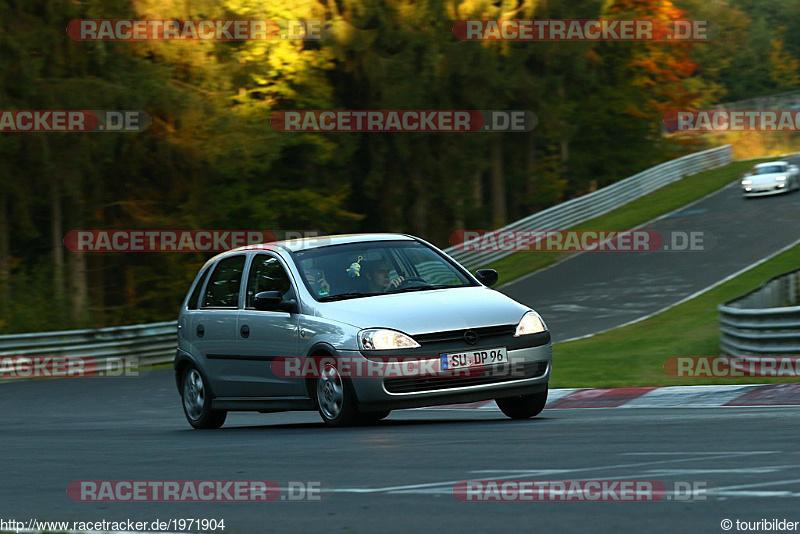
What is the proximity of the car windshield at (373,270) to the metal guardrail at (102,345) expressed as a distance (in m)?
14.4

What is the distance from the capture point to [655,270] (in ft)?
114

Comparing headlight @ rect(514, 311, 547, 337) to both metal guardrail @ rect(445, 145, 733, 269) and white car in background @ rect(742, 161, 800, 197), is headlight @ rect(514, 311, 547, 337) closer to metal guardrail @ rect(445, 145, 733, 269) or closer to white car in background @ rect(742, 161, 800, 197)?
metal guardrail @ rect(445, 145, 733, 269)

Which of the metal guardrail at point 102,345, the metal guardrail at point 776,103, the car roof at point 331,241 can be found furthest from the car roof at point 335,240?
the metal guardrail at point 776,103

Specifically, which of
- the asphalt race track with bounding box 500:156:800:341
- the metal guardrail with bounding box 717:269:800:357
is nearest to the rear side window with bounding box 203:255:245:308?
the metal guardrail with bounding box 717:269:800:357

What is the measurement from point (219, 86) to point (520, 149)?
26.4 metres

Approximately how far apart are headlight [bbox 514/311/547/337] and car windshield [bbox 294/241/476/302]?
83 cm

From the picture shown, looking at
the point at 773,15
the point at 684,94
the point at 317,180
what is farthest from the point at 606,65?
the point at 773,15

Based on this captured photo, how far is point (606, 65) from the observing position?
69938mm

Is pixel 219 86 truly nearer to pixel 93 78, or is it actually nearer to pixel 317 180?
pixel 93 78

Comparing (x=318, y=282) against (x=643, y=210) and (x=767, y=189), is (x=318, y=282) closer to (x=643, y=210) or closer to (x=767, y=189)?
(x=643, y=210)

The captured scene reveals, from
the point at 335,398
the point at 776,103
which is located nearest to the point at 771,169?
the point at 776,103

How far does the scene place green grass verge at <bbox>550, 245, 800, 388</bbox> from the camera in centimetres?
1684

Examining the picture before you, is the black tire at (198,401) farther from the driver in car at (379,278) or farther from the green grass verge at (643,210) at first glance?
the green grass verge at (643,210)

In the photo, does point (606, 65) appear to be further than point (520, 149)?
Yes
